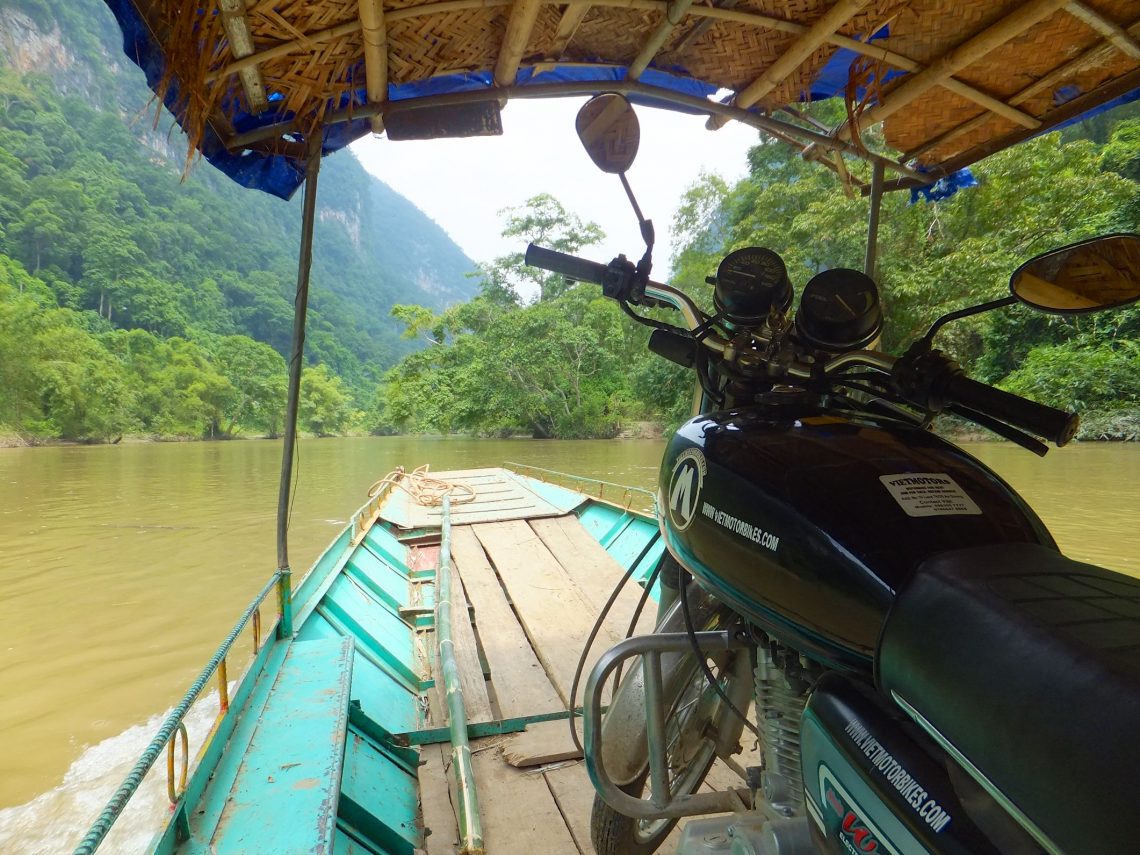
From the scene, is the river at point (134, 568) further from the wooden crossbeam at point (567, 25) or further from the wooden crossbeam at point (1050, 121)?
the wooden crossbeam at point (1050, 121)

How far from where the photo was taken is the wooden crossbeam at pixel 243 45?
4.92 ft

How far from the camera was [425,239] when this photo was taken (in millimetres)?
123938

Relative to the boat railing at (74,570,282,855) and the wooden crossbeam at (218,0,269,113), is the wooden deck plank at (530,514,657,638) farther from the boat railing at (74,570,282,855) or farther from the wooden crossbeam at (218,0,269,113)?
the wooden crossbeam at (218,0,269,113)

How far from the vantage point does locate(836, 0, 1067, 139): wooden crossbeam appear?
Answer: 1714 mm

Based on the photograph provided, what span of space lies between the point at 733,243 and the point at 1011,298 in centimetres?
1711

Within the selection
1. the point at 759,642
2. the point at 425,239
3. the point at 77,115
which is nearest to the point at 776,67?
the point at 759,642

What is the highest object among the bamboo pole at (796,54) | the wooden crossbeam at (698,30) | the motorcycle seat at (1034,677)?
the wooden crossbeam at (698,30)

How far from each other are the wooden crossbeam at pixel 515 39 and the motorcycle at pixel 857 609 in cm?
70

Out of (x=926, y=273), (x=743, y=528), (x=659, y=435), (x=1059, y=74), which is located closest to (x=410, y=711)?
(x=743, y=528)

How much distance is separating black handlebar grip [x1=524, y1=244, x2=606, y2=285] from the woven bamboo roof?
2.57 ft

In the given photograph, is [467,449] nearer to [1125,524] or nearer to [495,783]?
[1125,524]

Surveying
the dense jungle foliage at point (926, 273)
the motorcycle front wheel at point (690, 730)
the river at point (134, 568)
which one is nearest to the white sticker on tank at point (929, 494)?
the motorcycle front wheel at point (690, 730)

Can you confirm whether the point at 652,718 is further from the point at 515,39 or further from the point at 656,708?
the point at 515,39

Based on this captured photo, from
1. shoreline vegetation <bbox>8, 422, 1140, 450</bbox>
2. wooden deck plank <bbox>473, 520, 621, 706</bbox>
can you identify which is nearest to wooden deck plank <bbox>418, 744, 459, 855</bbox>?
wooden deck plank <bbox>473, 520, 621, 706</bbox>
